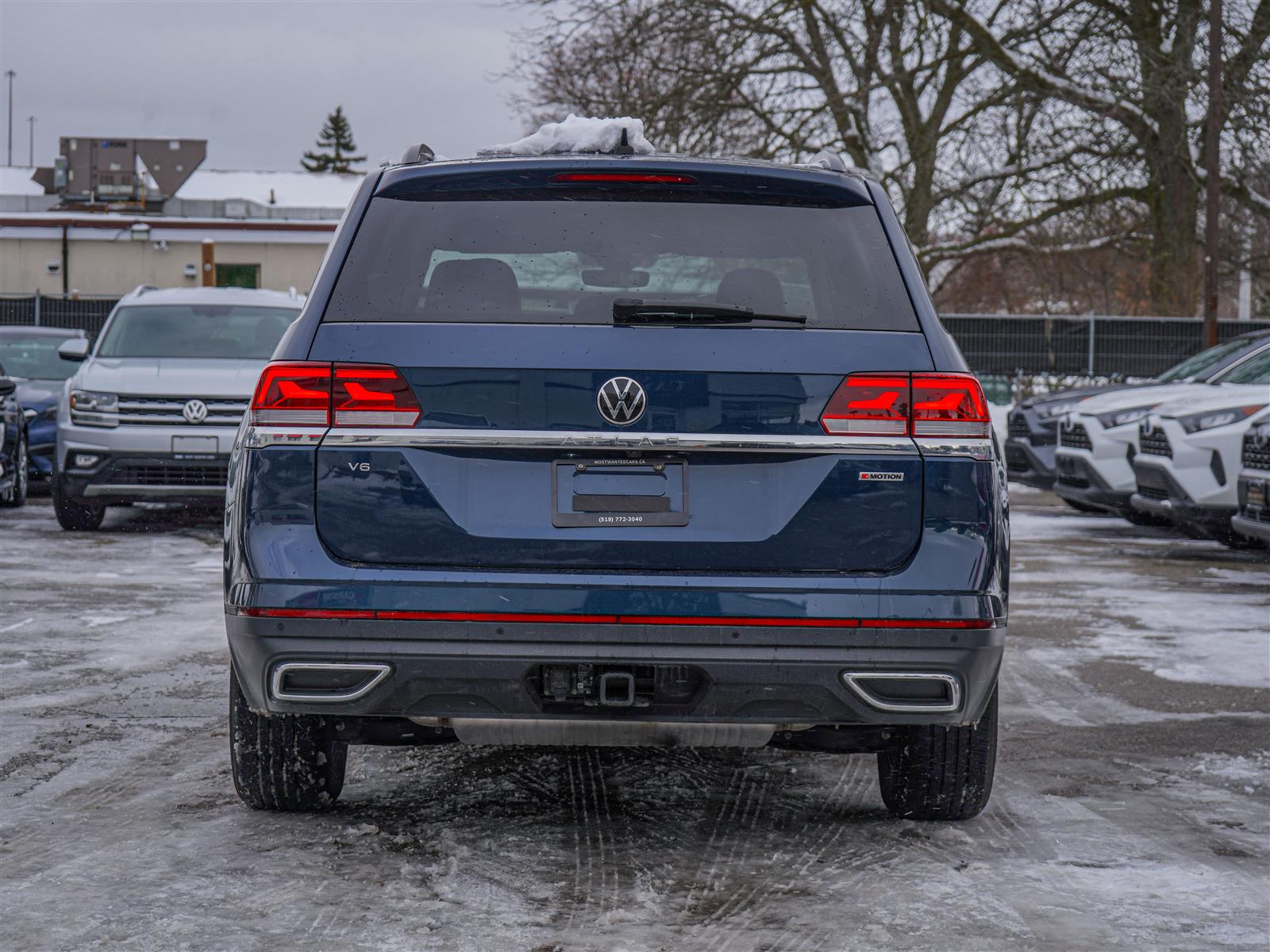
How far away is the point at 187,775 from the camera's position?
5.21 meters

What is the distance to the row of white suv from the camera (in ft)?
32.7

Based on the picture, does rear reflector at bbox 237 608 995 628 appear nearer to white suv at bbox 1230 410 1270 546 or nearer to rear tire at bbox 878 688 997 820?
rear tire at bbox 878 688 997 820

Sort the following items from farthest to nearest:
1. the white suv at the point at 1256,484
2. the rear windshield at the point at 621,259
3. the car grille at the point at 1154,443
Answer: the car grille at the point at 1154,443 < the white suv at the point at 1256,484 < the rear windshield at the point at 621,259

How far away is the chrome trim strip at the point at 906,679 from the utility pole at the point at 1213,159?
22.9m

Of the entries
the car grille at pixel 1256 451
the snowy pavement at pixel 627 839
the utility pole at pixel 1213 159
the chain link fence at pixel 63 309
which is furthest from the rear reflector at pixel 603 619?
the chain link fence at pixel 63 309

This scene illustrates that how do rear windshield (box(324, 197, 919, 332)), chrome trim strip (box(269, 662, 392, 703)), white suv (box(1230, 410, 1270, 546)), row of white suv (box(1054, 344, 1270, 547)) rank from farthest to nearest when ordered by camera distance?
1. row of white suv (box(1054, 344, 1270, 547))
2. white suv (box(1230, 410, 1270, 546))
3. rear windshield (box(324, 197, 919, 332))
4. chrome trim strip (box(269, 662, 392, 703))

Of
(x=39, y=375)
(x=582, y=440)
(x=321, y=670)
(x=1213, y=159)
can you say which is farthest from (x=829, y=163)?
(x=1213, y=159)

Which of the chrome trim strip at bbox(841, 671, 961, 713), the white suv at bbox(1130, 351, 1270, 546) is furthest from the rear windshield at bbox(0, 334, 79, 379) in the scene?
the chrome trim strip at bbox(841, 671, 961, 713)

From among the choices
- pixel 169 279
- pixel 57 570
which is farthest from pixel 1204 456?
pixel 169 279

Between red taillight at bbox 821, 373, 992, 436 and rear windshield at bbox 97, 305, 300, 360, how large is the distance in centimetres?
982

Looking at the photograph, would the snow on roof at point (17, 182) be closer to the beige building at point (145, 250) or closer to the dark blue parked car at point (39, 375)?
the beige building at point (145, 250)

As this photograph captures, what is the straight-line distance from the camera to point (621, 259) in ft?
13.7

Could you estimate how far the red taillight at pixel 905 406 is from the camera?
3939 millimetres

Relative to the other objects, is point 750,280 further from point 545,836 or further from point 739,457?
point 545,836
